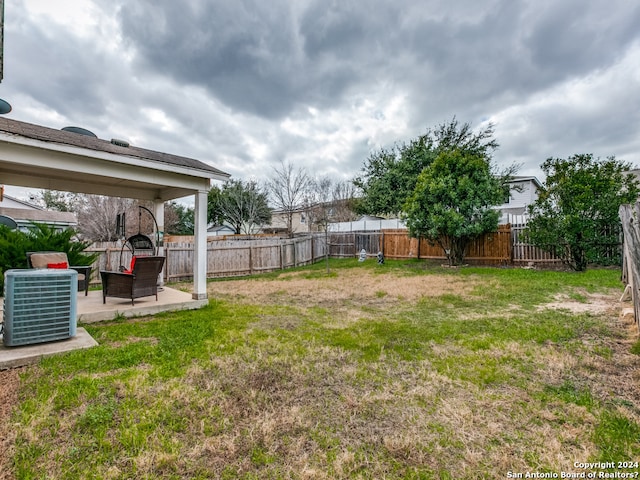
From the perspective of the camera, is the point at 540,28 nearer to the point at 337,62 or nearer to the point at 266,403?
the point at 337,62

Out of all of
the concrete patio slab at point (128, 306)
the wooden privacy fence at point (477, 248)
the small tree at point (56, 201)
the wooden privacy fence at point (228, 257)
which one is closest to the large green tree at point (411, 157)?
the wooden privacy fence at point (477, 248)

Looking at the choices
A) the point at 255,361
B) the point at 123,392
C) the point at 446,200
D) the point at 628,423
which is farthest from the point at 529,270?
the point at 123,392

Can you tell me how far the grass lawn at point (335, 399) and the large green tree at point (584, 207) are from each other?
18.6 feet

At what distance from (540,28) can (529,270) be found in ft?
24.0

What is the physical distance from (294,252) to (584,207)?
1089 cm

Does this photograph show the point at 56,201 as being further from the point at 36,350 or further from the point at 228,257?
the point at 36,350

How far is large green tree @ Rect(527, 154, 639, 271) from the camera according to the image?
9.04m

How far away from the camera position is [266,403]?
2477 millimetres

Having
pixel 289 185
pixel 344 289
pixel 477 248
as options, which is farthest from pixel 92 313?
pixel 289 185

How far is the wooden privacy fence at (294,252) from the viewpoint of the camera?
10578 mm

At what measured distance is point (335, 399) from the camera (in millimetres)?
2564

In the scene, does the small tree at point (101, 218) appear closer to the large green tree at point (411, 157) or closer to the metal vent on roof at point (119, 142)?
the metal vent on roof at point (119, 142)

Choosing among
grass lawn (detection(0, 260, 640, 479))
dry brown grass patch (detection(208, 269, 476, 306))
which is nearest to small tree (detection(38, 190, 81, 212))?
dry brown grass patch (detection(208, 269, 476, 306))

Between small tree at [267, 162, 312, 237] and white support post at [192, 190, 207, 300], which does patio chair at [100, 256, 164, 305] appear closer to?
white support post at [192, 190, 207, 300]
